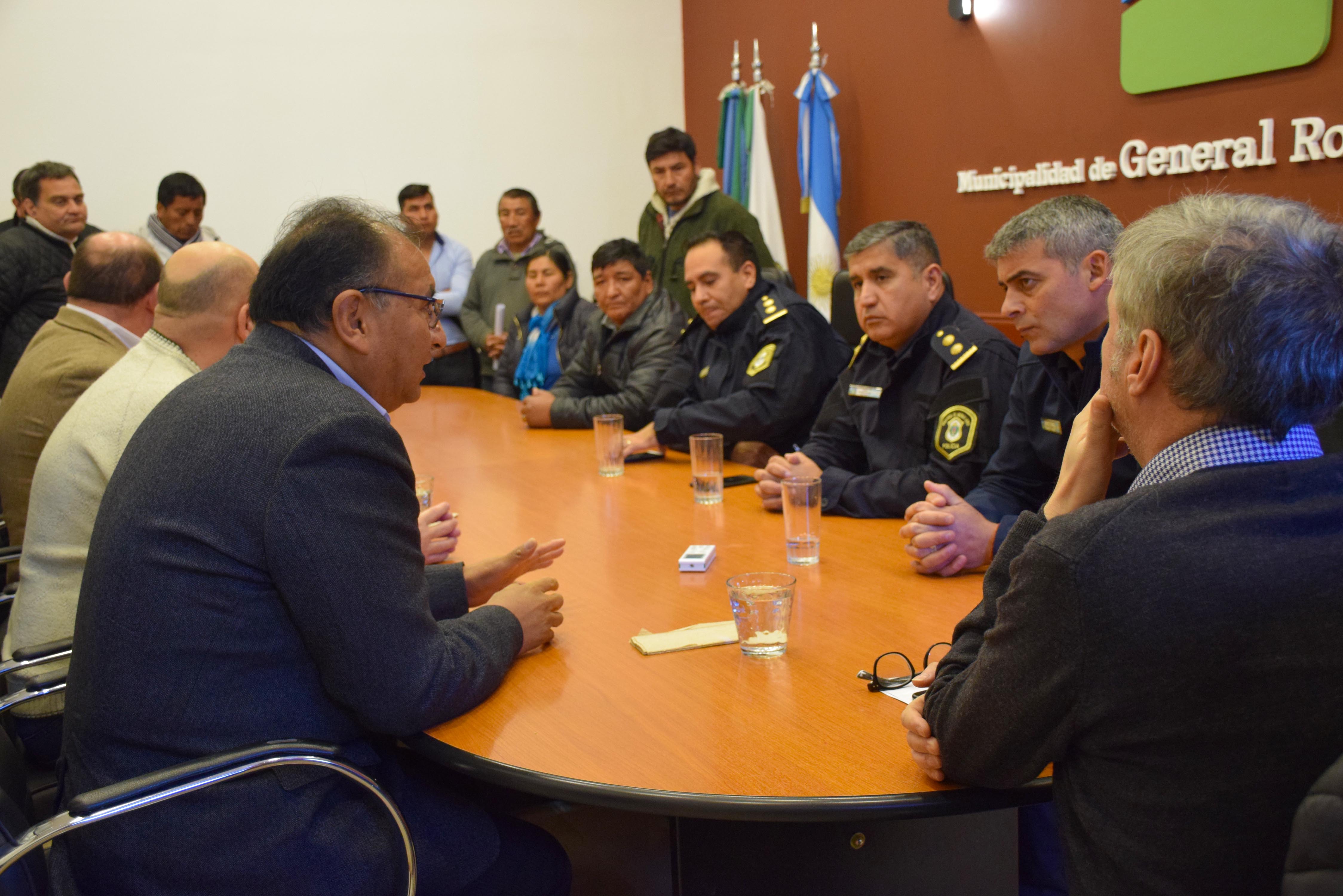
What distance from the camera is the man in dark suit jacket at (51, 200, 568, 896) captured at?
134 cm

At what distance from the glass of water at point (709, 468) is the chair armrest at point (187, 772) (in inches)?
55.7

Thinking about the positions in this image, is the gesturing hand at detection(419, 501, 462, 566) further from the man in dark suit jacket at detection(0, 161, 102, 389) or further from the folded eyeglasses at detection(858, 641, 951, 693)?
the man in dark suit jacket at detection(0, 161, 102, 389)

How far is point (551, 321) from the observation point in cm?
512

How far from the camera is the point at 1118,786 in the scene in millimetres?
1024

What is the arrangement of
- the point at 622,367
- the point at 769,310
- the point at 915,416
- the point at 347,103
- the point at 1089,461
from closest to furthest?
the point at 1089,461
the point at 915,416
the point at 769,310
the point at 622,367
the point at 347,103

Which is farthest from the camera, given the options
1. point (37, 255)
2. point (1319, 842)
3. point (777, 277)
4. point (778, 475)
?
point (37, 255)

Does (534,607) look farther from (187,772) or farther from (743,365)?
(743,365)

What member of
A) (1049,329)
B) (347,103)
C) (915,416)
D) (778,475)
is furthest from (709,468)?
(347,103)

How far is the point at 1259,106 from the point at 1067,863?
3491 mm

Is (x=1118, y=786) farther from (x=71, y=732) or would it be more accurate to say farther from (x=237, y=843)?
(x=71, y=732)

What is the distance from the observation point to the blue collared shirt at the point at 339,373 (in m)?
1.55

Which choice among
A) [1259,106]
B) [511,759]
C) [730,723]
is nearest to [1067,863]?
[730,723]

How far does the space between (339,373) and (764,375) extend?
2113 millimetres

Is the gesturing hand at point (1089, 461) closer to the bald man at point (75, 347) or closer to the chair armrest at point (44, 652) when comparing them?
the chair armrest at point (44, 652)
